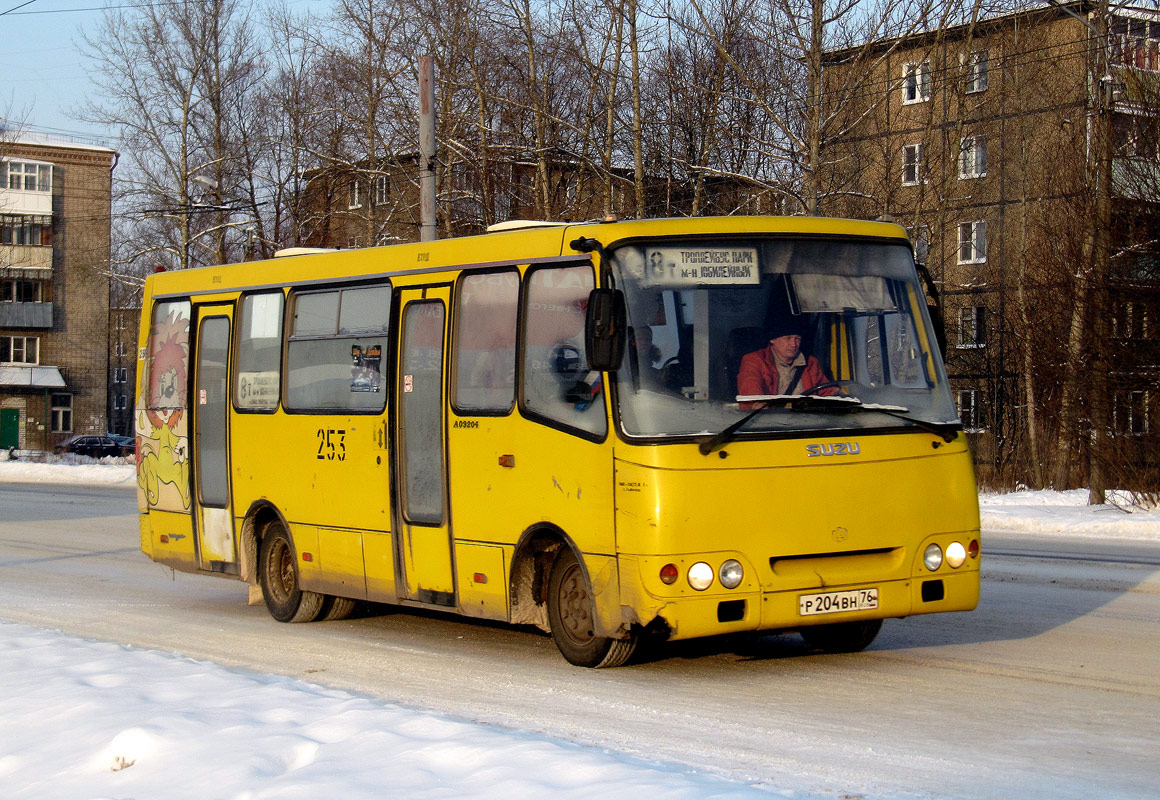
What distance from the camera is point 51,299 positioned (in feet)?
269

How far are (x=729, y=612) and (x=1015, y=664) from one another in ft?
6.50

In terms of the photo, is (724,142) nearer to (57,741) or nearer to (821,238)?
(821,238)

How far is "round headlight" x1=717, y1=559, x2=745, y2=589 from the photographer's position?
27.0ft

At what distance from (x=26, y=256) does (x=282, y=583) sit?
7469 cm

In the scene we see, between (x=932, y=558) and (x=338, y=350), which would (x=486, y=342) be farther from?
(x=932, y=558)

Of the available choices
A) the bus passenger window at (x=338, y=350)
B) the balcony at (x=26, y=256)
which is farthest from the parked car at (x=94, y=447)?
the bus passenger window at (x=338, y=350)

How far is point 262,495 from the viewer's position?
40.1 feet

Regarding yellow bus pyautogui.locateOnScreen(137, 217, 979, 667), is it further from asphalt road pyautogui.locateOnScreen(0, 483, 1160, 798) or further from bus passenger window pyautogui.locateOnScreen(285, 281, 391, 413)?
asphalt road pyautogui.locateOnScreen(0, 483, 1160, 798)

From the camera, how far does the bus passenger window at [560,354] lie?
8742 millimetres

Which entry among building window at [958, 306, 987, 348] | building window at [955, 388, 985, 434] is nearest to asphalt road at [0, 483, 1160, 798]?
building window at [955, 388, 985, 434]

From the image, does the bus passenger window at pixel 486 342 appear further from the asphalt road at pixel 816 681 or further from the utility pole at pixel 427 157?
the utility pole at pixel 427 157

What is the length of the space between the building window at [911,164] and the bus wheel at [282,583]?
81.4ft

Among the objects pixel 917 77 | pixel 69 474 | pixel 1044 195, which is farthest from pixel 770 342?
pixel 69 474

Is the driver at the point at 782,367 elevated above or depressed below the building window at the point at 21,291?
below
